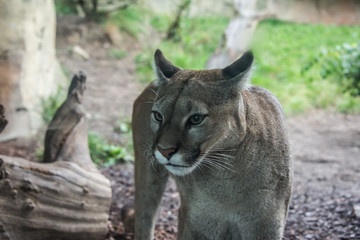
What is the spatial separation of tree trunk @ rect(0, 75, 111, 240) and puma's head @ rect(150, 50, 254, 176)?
161cm

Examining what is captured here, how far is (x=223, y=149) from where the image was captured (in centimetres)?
354

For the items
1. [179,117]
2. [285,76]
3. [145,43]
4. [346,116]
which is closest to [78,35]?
[145,43]

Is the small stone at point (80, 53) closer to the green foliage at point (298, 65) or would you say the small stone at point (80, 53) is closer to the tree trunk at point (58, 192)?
the green foliage at point (298, 65)

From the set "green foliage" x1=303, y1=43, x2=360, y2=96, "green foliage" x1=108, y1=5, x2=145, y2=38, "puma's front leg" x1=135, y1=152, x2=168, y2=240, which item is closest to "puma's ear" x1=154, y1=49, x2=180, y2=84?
"puma's front leg" x1=135, y1=152, x2=168, y2=240

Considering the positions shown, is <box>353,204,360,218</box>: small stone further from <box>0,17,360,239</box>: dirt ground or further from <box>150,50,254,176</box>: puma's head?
<box>150,50,254,176</box>: puma's head

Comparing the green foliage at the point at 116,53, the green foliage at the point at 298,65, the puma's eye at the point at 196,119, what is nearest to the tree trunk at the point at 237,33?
the green foliage at the point at 298,65

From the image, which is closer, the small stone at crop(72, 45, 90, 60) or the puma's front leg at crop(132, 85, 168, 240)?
the puma's front leg at crop(132, 85, 168, 240)

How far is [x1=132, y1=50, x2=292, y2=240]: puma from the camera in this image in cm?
332

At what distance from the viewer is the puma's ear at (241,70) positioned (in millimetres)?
3352

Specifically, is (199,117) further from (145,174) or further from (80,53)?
(80,53)

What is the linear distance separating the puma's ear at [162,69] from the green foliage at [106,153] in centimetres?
381

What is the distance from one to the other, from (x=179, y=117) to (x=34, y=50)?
531 cm

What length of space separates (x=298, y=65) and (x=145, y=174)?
1023 cm

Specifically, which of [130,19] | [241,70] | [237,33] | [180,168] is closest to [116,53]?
[130,19]
